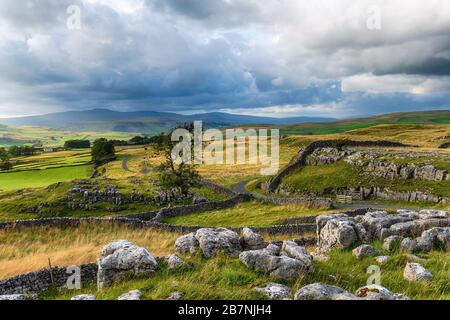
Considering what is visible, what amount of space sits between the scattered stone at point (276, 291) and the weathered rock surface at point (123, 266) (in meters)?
3.93

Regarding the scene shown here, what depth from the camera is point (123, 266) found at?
12188 mm

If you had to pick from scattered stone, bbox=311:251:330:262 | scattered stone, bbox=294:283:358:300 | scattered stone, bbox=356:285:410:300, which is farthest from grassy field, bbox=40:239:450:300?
scattered stone, bbox=356:285:410:300

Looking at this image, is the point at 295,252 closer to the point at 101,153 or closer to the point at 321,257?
the point at 321,257

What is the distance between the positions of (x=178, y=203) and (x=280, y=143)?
11248cm

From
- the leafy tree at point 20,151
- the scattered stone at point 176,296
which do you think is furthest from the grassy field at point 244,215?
the leafy tree at point 20,151

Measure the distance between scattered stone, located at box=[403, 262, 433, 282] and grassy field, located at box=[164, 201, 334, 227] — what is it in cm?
2962

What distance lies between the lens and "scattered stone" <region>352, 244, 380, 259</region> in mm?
14312

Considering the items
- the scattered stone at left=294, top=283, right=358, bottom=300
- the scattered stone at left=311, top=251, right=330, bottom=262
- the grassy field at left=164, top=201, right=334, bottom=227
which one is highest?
the scattered stone at left=294, top=283, right=358, bottom=300

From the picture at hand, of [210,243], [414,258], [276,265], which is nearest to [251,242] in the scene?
[210,243]

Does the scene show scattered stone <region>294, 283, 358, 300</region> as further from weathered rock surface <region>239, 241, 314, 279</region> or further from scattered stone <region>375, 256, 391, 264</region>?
scattered stone <region>375, 256, 391, 264</region>

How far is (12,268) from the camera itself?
17.5 m

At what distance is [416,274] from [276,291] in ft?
15.7
